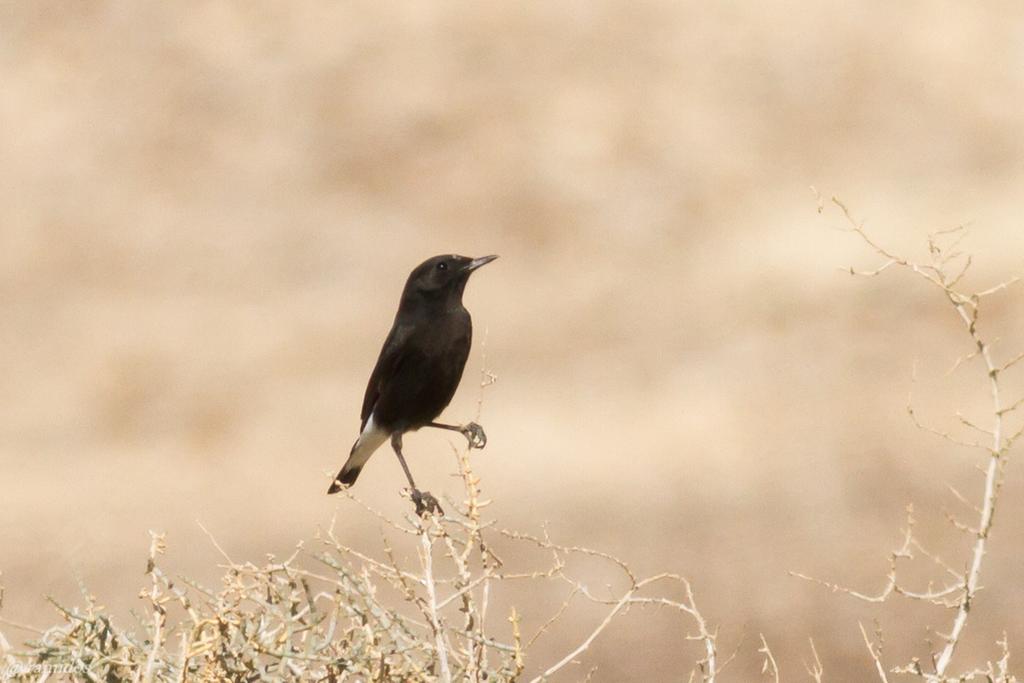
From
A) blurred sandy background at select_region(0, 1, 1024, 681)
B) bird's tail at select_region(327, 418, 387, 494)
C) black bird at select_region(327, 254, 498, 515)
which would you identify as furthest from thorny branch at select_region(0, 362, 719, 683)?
blurred sandy background at select_region(0, 1, 1024, 681)

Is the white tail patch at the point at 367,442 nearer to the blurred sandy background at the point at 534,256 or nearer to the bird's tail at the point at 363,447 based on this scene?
the bird's tail at the point at 363,447

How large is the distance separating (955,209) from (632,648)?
7598 mm

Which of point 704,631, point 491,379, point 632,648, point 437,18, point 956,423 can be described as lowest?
point 704,631

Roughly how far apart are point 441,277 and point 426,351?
0.40m

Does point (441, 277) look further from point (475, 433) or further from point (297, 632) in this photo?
point (297, 632)

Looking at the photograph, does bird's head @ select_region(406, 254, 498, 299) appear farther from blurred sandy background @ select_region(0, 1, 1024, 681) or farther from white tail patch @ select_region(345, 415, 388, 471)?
blurred sandy background @ select_region(0, 1, 1024, 681)

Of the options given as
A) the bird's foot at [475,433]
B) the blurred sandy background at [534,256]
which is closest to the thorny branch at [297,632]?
the bird's foot at [475,433]

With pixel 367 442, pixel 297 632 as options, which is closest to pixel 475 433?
pixel 367 442

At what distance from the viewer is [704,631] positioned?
450 cm

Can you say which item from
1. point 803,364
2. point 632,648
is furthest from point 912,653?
point 803,364

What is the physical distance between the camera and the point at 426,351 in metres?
7.91

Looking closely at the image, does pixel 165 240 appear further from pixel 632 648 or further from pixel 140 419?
pixel 632 648

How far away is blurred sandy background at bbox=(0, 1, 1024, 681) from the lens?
1655 centimetres

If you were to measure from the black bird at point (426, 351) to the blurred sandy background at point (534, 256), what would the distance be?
22.5 feet
